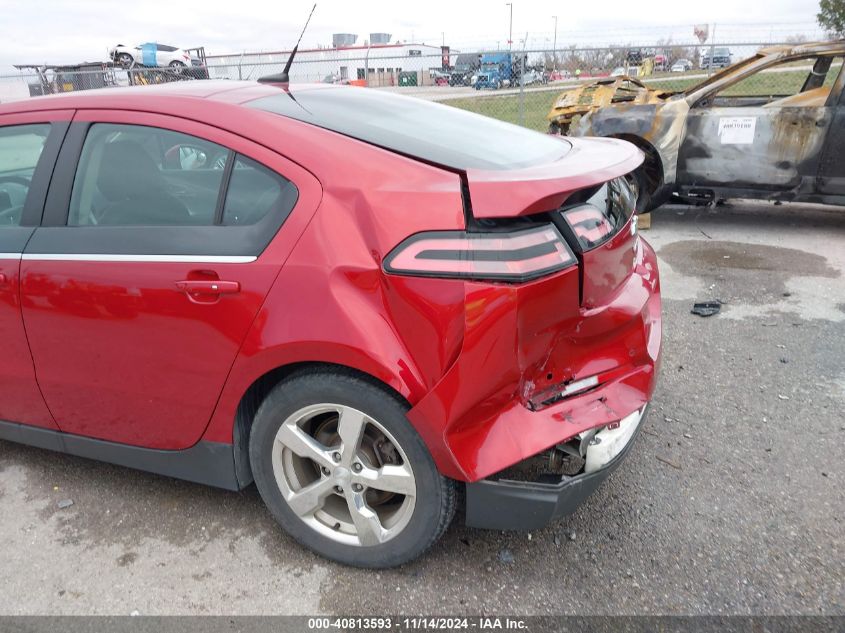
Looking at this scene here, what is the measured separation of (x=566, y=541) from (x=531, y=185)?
1353mm

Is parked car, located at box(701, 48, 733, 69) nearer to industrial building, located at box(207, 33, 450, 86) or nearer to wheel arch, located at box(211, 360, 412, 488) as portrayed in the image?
industrial building, located at box(207, 33, 450, 86)

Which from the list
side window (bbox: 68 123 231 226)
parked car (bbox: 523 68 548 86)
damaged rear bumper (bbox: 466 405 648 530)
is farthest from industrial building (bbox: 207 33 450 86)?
damaged rear bumper (bbox: 466 405 648 530)

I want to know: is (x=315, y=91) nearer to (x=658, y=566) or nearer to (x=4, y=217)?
(x=4, y=217)

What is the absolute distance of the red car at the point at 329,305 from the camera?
1937 mm

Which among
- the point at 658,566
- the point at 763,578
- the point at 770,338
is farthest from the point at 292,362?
the point at 770,338

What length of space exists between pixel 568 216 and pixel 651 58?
1814 centimetres

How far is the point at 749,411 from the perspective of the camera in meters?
3.28

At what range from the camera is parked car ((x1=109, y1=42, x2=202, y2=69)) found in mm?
24312

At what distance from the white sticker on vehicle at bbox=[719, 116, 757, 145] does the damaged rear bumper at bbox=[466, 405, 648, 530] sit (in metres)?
5.26

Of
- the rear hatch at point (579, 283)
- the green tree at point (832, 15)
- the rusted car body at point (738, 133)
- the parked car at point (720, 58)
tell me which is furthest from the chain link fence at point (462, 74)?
the green tree at point (832, 15)

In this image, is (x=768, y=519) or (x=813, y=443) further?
(x=813, y=443)

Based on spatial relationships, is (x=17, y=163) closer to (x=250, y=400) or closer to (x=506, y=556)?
(x=250, y=400)

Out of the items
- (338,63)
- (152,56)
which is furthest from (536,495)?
(152,56)

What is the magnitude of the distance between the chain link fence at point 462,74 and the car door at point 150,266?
1050cm
